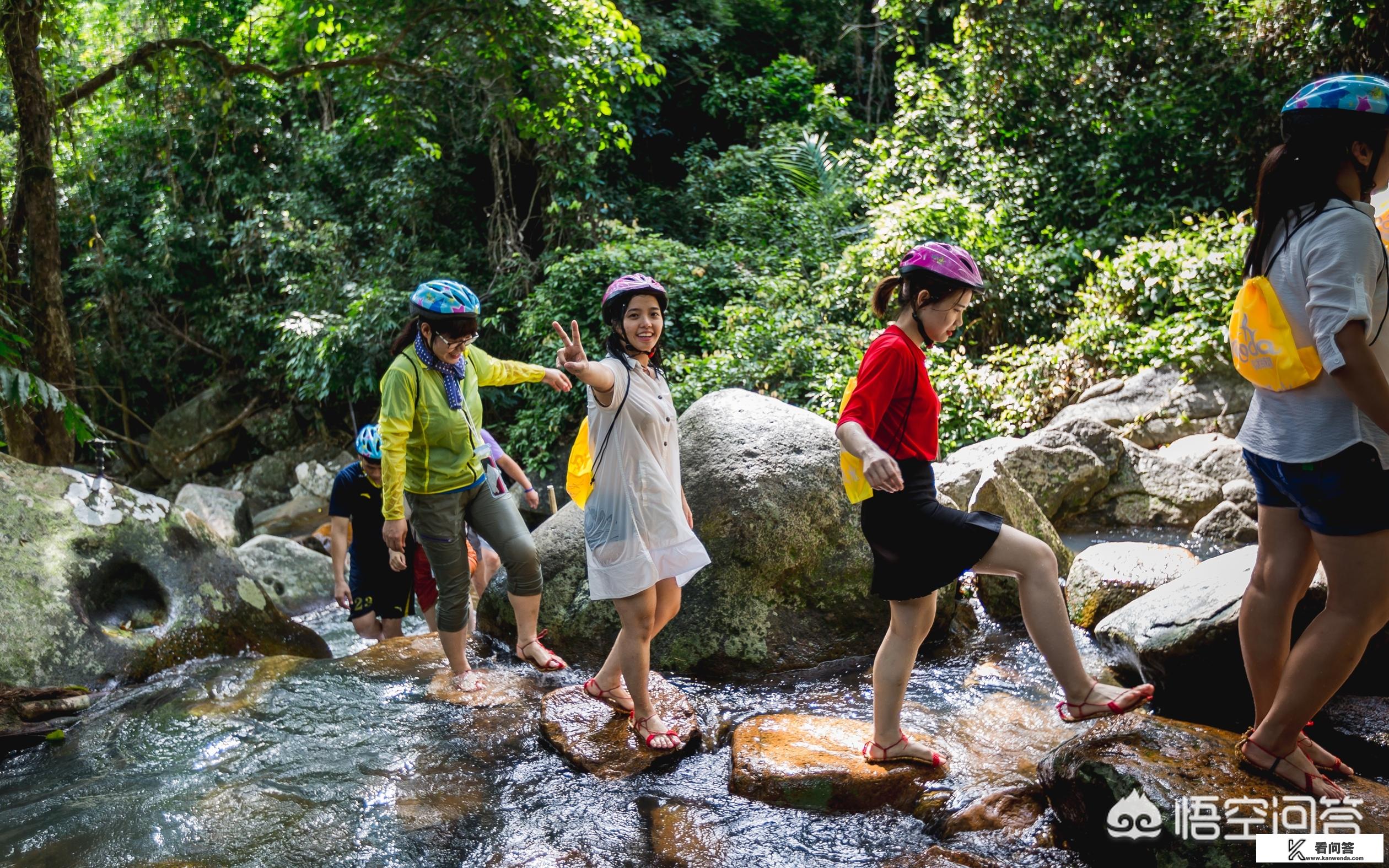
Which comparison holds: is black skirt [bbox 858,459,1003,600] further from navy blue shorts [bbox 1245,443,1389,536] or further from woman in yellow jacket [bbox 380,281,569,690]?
woman in yellow jacket [bbox 380,281,569,690]

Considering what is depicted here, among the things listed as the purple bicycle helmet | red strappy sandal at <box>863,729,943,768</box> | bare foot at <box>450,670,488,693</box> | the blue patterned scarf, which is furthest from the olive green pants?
red strappy sandal at <box>863,729,943,768</box>

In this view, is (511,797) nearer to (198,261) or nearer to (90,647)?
(90,647)

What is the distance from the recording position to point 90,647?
199 inches

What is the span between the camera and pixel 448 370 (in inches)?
184

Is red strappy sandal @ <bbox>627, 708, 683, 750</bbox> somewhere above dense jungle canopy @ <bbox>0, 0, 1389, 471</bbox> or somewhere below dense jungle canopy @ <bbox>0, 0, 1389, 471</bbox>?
below

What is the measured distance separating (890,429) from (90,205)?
15294 mm

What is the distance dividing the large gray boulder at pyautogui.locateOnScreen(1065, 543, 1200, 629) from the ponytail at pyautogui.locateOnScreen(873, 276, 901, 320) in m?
2.48

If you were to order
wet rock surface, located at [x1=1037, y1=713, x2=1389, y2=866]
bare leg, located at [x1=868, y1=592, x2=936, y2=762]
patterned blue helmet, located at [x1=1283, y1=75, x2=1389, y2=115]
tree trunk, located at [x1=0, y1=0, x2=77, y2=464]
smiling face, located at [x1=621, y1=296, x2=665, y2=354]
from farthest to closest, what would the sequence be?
tree trunk, located at [x1=0, y1=0, x2=77, y2=464]
smiling face, located at [x1=621, y1=296, x2=665, y2=354]
bare leg, located at [x1=868, y1=592, x2=936, y2=762]
wet rock surface, located at [x1=1037, y1=713, x2=1389, y2=866]
patterned blue helmet, located at [x1=1283, y1=75, x2=1389, y2=115]

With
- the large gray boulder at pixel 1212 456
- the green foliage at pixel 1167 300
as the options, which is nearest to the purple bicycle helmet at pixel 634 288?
the large gray boulder at pixel 1212 456

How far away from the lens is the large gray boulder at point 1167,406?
878cm

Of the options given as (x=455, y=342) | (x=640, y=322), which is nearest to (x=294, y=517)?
(x=455, y=342)

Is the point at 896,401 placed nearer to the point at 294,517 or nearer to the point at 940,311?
A: the point at 940,311

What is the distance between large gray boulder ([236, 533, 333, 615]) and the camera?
871 cm

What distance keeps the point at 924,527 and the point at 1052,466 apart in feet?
17.0
